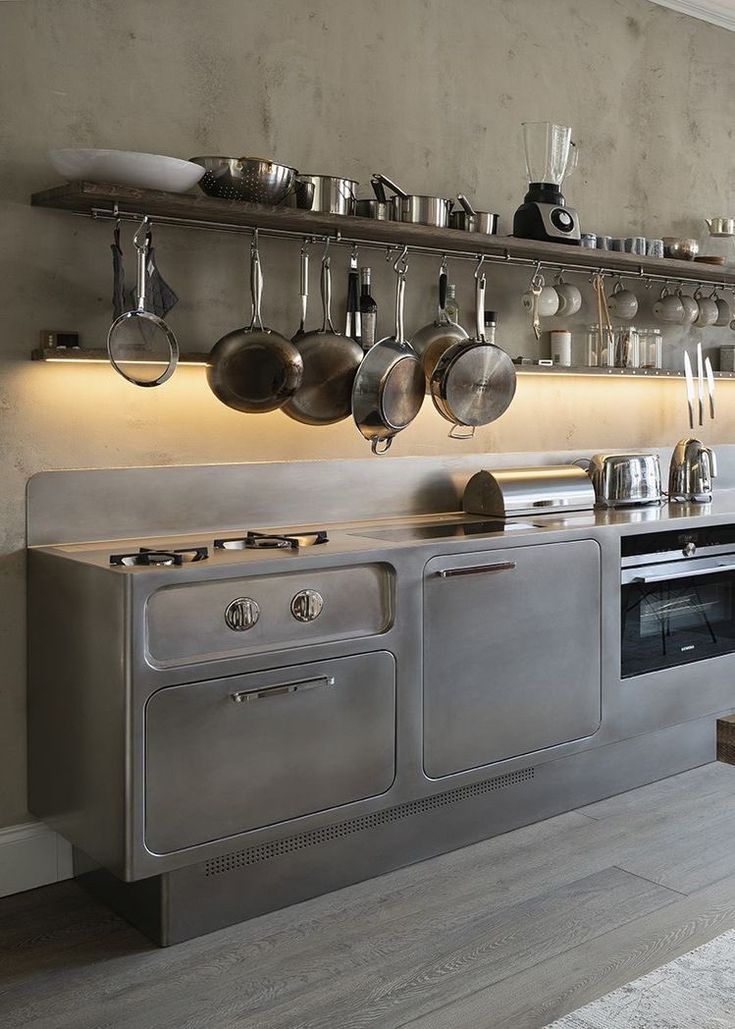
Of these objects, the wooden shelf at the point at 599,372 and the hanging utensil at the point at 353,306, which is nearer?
the hanging utensil at the point at 353,306

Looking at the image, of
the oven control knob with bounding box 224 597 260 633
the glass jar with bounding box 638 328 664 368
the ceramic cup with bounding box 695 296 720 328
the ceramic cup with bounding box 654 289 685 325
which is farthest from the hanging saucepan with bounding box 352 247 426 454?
the ceramic cup with bounding box 695 296 720 328

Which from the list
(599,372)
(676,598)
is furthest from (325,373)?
(676,598)

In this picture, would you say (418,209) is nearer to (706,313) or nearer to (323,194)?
(323,194)

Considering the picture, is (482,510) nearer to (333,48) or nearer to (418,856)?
(418,856)

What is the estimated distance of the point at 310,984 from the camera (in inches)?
89.2

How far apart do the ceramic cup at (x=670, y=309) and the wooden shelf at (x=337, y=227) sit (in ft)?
0.37

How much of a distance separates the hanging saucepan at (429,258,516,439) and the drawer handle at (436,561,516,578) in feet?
1.78

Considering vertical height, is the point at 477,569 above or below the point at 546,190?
below

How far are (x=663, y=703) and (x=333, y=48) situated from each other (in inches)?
89.7

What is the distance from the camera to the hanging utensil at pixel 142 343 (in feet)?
8.74

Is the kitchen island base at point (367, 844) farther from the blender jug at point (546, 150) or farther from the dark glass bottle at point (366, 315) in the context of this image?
the blender jug at point (546, 150)

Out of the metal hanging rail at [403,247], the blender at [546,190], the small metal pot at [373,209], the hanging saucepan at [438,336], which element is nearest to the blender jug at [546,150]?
the blender at [546,190]

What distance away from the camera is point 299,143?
3.19 m

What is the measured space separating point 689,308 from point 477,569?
184 cm
